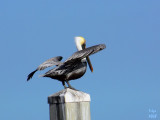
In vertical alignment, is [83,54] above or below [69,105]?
above

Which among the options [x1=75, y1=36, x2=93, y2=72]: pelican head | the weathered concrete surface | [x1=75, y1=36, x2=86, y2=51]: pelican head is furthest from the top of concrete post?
[x1=75, y1=36, x2=86, y2=51]: pelican head

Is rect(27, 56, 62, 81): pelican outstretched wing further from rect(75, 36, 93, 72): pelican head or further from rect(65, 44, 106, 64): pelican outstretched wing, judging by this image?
rect(75, 36, 93, 72): pelican head

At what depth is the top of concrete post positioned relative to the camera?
4.73 m

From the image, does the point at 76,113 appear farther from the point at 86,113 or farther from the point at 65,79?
the point at 65,79

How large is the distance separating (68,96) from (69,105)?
0.45 ft

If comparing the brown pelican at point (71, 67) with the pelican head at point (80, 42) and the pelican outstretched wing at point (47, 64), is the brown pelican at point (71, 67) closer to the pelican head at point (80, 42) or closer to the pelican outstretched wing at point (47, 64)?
the pelican outstretched wing at point (47, 64)

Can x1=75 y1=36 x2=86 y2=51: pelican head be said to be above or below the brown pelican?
above

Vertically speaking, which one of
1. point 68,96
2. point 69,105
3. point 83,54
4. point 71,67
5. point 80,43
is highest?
point 80,43

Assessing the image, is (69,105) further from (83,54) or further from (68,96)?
(83,54)

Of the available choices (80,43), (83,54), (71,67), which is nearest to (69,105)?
(71,67)

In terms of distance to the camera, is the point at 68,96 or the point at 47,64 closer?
the point at 68,96

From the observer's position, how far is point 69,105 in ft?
15.5

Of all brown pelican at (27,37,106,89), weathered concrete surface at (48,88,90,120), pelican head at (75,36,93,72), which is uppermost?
pelican head at (75,36,93,72)

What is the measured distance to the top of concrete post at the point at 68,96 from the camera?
4.73m
